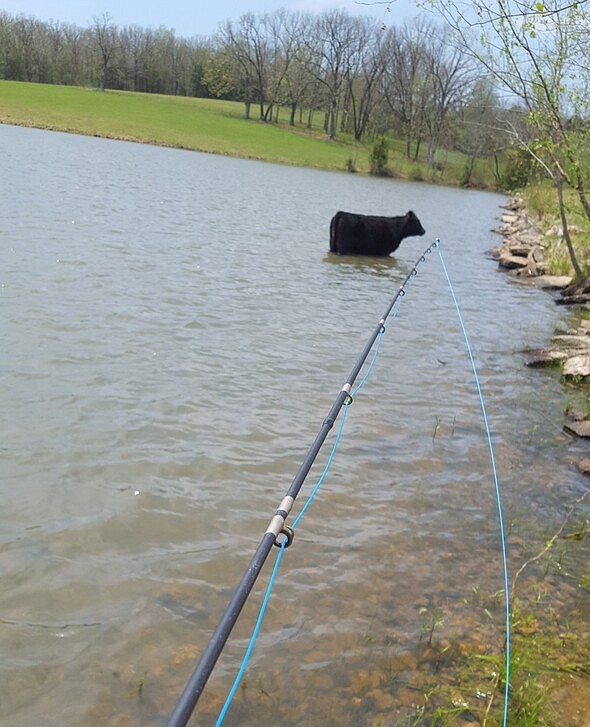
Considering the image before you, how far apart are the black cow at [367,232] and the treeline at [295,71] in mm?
51482

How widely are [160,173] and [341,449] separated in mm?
27637

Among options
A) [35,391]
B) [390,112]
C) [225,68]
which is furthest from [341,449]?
[225,68]

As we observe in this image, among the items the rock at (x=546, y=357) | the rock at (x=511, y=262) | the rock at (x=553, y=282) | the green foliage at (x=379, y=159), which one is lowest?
the rock at (x=546, y=357)

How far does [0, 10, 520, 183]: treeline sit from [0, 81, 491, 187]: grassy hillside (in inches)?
141

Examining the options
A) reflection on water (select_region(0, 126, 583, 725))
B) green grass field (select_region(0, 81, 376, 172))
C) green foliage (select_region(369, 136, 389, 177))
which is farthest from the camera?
green foliage (select_region(369, 136, 389, 177))

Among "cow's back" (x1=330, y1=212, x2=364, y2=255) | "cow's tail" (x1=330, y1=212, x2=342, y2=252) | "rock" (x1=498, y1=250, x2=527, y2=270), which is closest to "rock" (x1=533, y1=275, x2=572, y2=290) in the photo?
"rock" (x1=498, y1=250, x2=527, y2=270)

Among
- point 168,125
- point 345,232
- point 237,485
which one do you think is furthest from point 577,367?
point 168,125

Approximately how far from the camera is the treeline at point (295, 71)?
74.2 metres

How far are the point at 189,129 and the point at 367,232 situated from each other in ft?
167

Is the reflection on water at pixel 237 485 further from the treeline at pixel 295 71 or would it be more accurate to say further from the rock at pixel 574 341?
the treeline at pixel 295 71

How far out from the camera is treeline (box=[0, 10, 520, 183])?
7419 cm

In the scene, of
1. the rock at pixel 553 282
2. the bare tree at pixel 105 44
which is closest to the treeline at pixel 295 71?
the bare tree at pixel 105 44

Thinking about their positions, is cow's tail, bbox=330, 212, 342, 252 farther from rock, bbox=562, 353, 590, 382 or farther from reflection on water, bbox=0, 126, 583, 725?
rock, bbox=562, 353, 590, 382

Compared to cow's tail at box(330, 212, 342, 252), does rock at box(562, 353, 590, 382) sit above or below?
below
